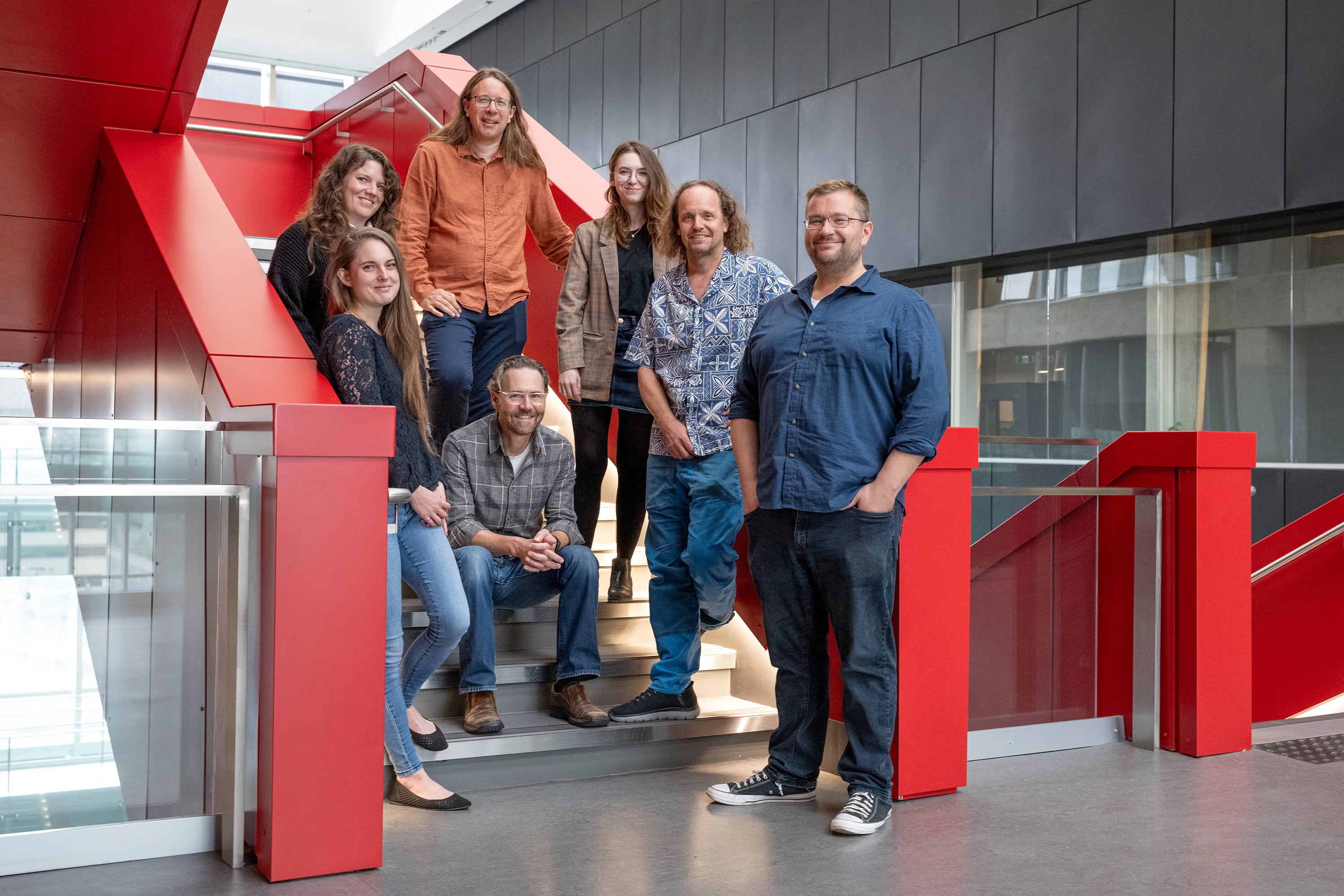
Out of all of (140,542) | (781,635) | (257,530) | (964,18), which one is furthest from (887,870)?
(964,18)

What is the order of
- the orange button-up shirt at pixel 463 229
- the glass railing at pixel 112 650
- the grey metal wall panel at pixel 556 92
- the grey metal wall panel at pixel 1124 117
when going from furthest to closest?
the grey metal wall panel at pixel 556 92 < the grey metal wall panel at pixel 1124 117 < the orange button-up shirt at pixel 463 229 < the glass railing at pixel 112 650

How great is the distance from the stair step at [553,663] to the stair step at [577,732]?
0.38ft

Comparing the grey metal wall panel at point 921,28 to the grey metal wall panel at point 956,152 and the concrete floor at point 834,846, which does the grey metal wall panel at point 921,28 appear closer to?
the grey metal wall panel at point 956,152

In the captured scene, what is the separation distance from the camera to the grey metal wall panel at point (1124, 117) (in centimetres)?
755

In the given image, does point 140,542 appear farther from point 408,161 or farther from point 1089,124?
point 1089,124

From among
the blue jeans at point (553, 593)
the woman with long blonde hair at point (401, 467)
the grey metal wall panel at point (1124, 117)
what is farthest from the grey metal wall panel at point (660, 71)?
the woman with long blonde hair at point (401, 467)

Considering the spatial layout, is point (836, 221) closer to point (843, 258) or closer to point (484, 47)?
point (843, 258)

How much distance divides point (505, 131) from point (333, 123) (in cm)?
394

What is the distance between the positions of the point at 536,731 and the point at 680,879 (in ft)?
3.02

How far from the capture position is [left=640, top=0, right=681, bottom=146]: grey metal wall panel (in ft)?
39.6

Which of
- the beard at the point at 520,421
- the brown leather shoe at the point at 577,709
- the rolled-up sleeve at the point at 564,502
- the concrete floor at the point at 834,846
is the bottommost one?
the concrete floor at the point at 834,846

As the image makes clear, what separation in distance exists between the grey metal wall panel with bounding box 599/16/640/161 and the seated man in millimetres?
9104

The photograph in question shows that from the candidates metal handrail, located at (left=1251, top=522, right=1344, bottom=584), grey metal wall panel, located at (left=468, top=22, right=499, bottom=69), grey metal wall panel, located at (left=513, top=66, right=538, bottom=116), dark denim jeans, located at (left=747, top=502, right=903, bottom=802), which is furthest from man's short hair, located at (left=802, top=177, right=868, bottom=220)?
grey metal wall panel, located at (left=468, top=22, right=499, bottom=69)

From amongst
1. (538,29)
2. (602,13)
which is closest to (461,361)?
(602,13)
